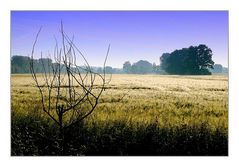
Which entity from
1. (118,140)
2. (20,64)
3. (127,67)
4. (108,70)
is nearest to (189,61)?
(127,67)

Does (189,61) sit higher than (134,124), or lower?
higher

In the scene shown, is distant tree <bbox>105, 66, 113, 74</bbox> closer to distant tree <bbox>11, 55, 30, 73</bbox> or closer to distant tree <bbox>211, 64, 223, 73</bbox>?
distant tree <bbox>11, 55, 30, 73</bbox>

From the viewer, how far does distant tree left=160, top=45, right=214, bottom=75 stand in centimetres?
520

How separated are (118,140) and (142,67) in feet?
2.85

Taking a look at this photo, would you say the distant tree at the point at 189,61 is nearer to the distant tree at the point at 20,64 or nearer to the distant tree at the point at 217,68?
the distant tree at the point at 217,68

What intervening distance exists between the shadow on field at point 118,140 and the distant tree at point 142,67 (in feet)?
1.96

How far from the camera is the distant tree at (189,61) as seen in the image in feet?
17.0

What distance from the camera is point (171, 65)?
525cm

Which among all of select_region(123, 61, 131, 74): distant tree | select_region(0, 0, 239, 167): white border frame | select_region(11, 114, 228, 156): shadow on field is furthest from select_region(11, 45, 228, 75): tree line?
select_region(11, 114, 228, 156): shadow on field

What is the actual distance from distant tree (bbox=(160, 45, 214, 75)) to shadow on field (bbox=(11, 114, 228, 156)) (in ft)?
2.08
